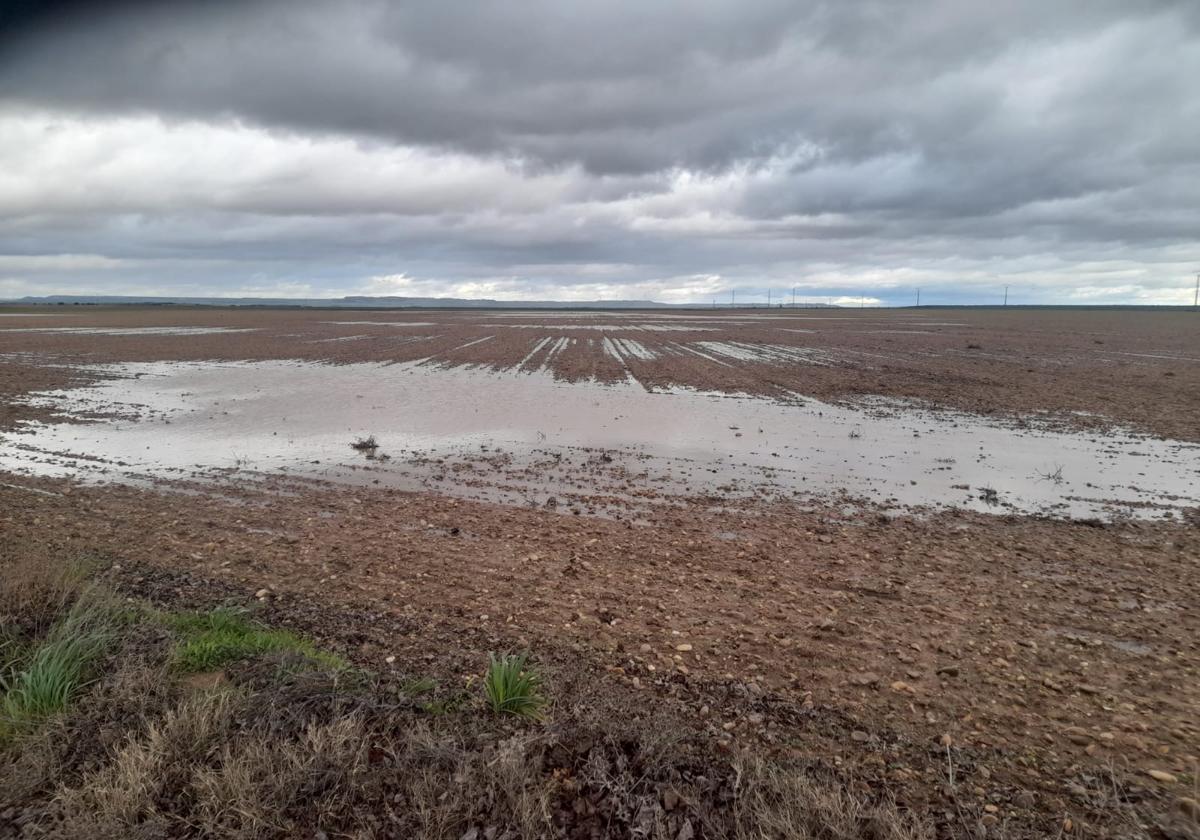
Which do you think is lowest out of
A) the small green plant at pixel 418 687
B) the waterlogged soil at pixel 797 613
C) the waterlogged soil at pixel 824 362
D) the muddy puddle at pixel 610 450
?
the waterlogged soil at pixel 797 613

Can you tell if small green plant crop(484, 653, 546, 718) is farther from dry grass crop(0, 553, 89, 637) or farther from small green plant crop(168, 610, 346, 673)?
dry grass crop(0, 553, 89, 637)

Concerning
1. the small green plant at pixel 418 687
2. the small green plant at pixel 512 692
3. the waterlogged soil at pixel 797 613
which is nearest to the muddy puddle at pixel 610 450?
the waterlogged soil at pixel 797 613

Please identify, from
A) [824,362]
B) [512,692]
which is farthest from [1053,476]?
[824,362]

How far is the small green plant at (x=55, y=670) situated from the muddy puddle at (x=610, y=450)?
5.39 metres

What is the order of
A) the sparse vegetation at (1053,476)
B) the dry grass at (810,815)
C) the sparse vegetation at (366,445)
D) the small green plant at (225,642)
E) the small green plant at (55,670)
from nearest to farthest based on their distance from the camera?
the dry grass at (810,815) < the small green plant at (55,670) < the small green plant at (225,642) < the sparse vegetation at (1053,476) < the sparse vegetation at (366,445)

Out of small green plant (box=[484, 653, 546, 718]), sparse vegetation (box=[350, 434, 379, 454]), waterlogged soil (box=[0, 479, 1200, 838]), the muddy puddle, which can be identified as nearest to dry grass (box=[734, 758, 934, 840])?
waterlogged soil (box=[0, 479, 1200, 838])

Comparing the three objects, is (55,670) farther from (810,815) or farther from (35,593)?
(810,815)

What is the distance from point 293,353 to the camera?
3528 cm

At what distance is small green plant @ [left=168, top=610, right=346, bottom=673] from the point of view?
4.44m

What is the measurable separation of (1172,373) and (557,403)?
25659 mm

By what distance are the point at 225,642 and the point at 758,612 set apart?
4.29 meters

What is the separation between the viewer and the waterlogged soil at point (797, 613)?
3.96 metres

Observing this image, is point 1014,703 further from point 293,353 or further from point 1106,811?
point 293,353

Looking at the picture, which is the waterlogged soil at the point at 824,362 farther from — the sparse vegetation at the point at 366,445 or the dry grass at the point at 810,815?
the dry grass at the point at 810,815
